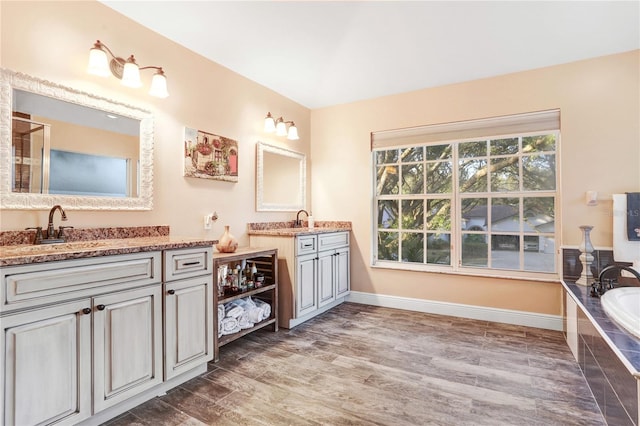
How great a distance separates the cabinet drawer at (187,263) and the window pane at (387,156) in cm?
256

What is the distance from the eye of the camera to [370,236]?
13.2 ft

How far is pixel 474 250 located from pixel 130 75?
351 centimetres

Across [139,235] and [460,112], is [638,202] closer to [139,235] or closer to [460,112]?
[460,112]

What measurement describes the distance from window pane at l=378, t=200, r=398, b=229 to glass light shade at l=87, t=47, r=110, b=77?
3.04m

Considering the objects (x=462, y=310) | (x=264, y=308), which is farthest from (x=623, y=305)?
(x=264, y=308)

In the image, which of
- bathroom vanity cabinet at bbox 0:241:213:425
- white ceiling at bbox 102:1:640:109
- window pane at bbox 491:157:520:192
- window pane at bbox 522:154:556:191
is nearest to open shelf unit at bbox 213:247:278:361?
bathroom vanity cabinet at bbox 0:241:213:425

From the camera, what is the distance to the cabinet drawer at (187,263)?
6.48 feet

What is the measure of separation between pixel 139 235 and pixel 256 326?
1.22 metres

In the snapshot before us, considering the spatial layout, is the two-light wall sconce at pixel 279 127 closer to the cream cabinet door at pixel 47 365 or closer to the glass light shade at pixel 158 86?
the glass light shade at pixel 158 86

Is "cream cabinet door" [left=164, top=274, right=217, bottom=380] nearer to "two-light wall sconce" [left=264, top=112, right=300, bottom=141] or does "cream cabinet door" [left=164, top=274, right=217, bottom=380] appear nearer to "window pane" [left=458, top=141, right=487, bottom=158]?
"two-light wall sconce" [left=264, top=112, right=300, bottom=141]

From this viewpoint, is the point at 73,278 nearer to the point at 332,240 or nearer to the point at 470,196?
the point at 332,240

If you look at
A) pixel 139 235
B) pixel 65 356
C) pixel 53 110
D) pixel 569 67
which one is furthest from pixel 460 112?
pixel 65 356

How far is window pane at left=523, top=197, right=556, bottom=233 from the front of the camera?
3186 mm

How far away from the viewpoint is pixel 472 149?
138 inches
